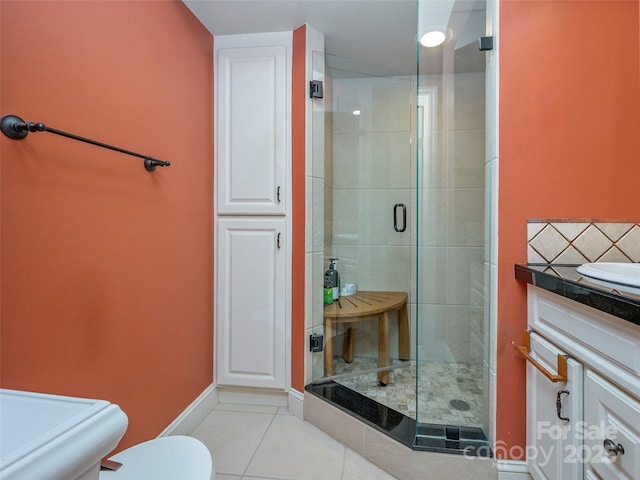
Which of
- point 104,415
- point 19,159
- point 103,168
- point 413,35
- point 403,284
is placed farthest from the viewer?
point 403,284

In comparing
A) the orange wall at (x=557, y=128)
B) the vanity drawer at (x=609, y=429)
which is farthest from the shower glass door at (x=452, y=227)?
the vanity drawer at (x=609, y=429)

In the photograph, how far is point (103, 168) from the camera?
1084 millimetres

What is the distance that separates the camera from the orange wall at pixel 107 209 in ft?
2.73

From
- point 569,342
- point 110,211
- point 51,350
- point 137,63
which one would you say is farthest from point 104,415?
point 137,63

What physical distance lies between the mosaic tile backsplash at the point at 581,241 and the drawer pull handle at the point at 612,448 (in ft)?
2.06

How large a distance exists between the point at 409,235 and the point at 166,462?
1.72 metres

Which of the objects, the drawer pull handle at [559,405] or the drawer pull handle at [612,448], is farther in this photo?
the drawer pull handle at [559,405]

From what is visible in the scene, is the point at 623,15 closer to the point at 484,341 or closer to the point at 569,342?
the point at 569,342

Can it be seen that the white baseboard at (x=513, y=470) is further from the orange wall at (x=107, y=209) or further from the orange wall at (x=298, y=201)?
the orange wall at (x=107, y=209)

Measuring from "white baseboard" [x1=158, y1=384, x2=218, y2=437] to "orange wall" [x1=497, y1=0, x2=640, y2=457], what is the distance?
1.44 m

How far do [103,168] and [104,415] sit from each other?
3.24ft

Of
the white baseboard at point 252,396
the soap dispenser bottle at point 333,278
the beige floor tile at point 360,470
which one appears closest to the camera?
the beige floor tile at point 360,470

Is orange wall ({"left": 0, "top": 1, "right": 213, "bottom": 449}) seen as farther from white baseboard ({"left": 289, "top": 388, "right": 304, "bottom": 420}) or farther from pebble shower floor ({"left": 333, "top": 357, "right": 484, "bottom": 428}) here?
pebble shower floor ({"left": 333, "top": 357, "right": 484, "bottom": 428})

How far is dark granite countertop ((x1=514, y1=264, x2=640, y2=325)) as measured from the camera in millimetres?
652
